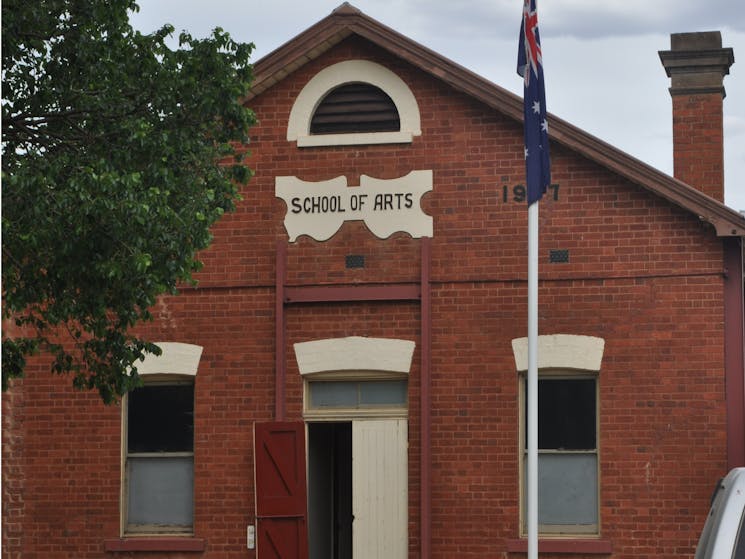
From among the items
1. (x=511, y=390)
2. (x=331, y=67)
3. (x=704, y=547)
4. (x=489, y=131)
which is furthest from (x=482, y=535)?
(x=704, y=547)

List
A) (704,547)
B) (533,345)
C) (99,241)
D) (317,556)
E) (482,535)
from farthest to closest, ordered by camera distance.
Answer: (317,556) < (482,535) < (533,345) < (99,241) < (704,547)

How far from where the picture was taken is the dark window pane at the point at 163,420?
1639 centimetres

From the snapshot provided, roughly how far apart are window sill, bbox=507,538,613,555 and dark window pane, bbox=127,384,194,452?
3.81 metres

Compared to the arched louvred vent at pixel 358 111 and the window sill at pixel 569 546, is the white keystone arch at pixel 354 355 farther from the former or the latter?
the arched louvred vent at pixel 358 111

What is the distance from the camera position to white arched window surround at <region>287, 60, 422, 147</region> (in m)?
16.2

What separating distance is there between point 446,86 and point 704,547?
26.7 feet

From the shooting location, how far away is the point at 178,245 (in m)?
12.3

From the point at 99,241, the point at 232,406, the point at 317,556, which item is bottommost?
the point at 317,556

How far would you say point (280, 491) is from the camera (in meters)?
15.9

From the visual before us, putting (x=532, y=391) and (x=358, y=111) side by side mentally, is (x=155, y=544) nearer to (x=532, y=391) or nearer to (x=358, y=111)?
(x=532, y=391)

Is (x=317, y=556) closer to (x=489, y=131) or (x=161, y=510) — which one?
(x=161, y=510)

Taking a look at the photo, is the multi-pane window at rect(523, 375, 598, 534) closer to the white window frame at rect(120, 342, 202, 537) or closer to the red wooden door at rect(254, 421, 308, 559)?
the red wooden door at rect(254, 421, 308, 559)

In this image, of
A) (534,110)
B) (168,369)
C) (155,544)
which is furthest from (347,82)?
(155,544)

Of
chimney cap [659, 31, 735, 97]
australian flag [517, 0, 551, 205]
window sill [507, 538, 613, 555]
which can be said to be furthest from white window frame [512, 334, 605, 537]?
chimney cap [659, 31, 735, 97]
